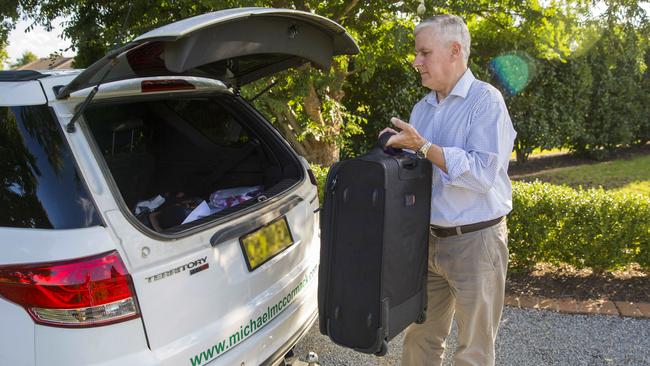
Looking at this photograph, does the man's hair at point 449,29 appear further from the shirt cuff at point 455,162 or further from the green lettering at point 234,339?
the green lettering at point 234,339

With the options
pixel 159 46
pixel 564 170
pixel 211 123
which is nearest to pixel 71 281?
pixel 159 46

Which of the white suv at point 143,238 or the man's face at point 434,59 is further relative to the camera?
the man's face at point 434,59

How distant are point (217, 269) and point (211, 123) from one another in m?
1.46

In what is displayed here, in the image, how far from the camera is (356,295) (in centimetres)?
231

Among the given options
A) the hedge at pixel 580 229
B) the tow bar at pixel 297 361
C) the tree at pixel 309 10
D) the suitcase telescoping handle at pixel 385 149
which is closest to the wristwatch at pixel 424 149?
the suitcase telescoping handle at pixel 385 149

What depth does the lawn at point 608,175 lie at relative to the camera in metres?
8.94

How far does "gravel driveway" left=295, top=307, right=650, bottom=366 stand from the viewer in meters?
3.40

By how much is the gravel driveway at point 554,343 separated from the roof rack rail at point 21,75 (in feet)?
7.27

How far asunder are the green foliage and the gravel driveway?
2.06 feet

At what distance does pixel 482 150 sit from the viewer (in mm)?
2242

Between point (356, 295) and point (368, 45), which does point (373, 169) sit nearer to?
point (356, 295)

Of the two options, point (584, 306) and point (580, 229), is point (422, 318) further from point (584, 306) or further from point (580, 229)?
point (580, 229)

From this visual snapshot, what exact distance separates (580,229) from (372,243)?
2813mm

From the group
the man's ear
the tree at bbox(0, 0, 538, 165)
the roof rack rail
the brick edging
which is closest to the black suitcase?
the man's ear
